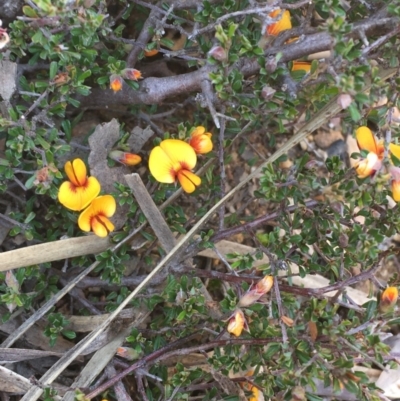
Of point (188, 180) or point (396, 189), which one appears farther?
point (188, 180)

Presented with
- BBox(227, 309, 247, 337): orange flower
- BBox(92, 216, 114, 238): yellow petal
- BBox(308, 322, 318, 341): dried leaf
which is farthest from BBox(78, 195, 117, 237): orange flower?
BBox(308, 322, 318, 341): dried leaf

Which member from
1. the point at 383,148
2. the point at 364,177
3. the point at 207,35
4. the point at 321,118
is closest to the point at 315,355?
the point at 364,177

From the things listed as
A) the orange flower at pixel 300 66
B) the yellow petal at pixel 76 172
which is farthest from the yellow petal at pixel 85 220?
the orange flower at pixel 300 66

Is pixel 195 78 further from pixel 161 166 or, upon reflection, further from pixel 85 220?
pixel 85 220

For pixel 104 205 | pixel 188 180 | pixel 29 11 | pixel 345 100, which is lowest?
pixel 104 205

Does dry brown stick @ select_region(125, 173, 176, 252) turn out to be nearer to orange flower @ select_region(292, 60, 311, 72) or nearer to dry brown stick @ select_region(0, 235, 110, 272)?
dry brown stick @ select_region(0, 235, 110, 272)

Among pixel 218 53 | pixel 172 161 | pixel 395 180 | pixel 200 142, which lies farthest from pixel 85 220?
pixel 395 180
